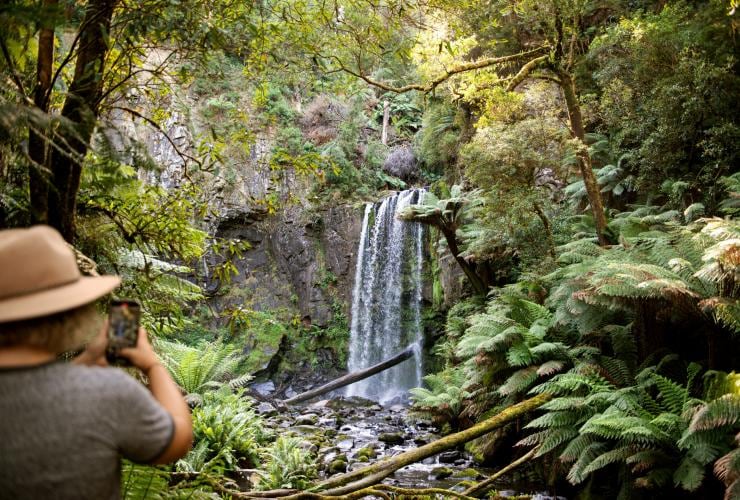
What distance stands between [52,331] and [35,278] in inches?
5.3

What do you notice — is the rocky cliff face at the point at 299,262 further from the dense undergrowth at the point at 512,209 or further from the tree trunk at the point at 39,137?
the tree trunk at the point at 39,137

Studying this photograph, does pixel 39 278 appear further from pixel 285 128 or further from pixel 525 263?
pixel 285 128

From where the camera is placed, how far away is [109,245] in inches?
151

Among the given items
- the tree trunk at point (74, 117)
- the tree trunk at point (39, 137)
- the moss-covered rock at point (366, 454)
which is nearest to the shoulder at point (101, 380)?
the tree trunk at point (39, 137)

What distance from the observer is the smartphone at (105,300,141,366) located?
1377mm

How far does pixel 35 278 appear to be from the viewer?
1223mm

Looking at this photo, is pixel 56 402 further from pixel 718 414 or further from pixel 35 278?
pixel 718 414

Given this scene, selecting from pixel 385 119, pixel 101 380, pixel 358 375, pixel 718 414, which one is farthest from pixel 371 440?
pixel 385 119

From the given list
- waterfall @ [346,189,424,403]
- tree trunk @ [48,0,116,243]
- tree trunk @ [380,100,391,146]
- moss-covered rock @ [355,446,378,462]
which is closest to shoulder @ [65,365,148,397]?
tree trunk @ [48,0,116,243]

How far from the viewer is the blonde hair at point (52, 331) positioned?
47.4 inches

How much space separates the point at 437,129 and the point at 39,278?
15.6 m

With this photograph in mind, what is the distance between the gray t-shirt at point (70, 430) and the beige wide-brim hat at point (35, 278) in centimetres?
14

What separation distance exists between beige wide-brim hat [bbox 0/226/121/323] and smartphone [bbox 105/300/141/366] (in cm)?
11

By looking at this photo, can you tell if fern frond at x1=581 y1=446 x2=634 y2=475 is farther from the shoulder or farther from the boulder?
the boulder
